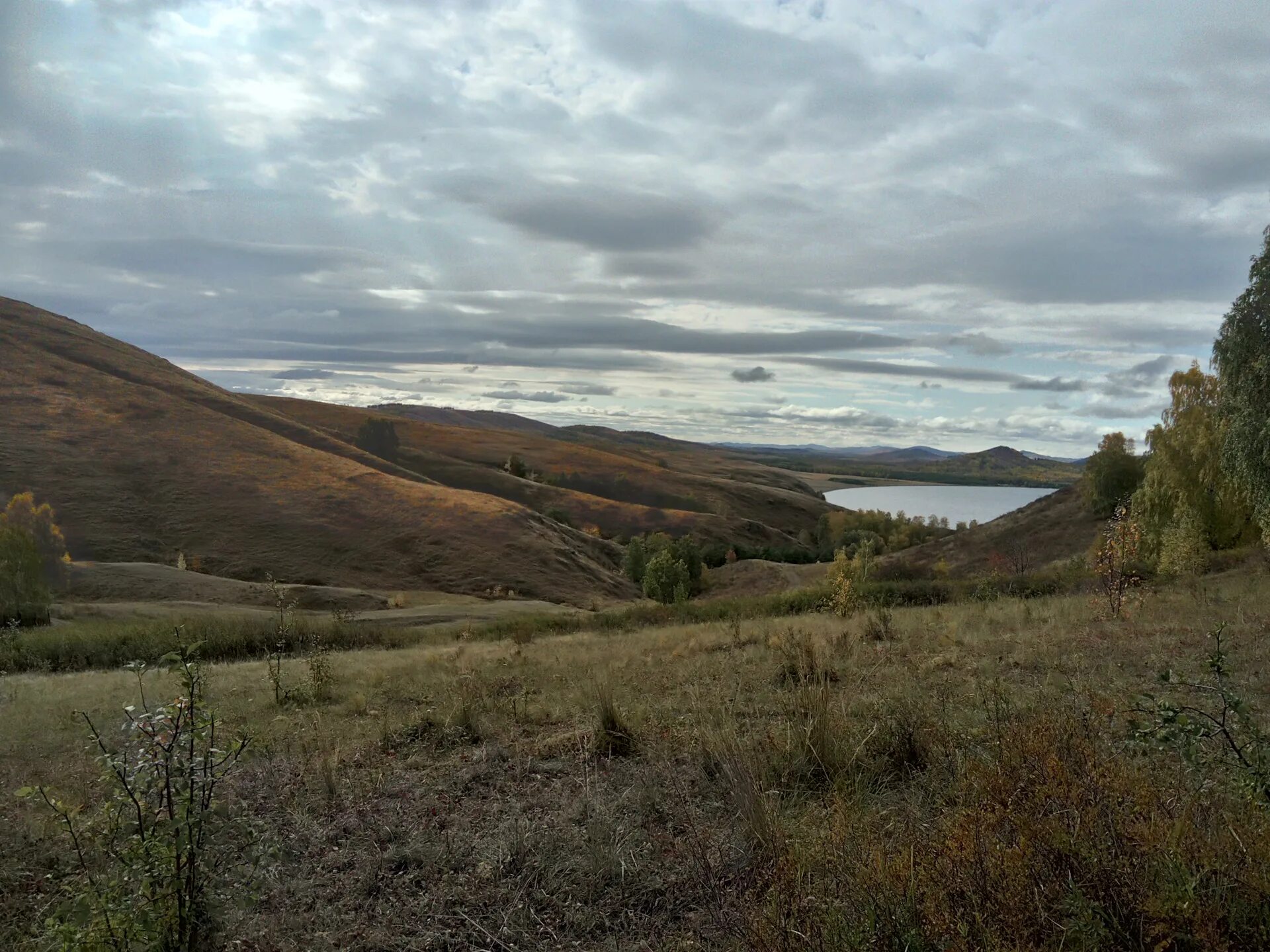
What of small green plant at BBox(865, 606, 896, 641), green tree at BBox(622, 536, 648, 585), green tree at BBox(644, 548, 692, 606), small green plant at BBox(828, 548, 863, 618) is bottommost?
green tree at BBox(622, 536, 648, 585)

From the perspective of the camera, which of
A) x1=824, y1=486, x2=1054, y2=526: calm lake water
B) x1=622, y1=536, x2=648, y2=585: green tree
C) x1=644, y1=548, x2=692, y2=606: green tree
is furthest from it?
x1=824, y1=486, x2=1054, y2=526: calm lake water

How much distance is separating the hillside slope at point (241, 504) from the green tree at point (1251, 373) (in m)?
43.7

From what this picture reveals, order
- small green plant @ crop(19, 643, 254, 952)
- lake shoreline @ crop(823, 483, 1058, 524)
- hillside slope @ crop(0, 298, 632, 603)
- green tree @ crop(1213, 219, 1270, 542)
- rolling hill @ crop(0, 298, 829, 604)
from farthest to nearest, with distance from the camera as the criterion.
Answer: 1. lake shoreline @ crop(823, 483, 1058, 524)
2. rolling hill @ crop(0, 298, 829, 604)
3. hillside slope @ crop(0, 298, 632, 603)
4. green tree @ crop(1213, 219, 1270, 542)
5. small green plant @ crop(19, 643, 254, 952)

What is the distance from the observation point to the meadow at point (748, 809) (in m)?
2.90

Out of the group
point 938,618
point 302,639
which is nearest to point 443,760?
point 938,618

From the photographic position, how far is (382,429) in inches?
4739

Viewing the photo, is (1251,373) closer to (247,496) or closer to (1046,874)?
(1046,874)

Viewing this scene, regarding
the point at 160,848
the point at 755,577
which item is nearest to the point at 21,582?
the point at 160,848

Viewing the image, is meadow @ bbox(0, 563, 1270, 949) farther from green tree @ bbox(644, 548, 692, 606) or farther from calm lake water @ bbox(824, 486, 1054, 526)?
calm lake water @ bbox(824, 486, 1054, 526)

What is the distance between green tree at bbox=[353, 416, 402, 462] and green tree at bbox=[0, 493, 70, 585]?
58083mm

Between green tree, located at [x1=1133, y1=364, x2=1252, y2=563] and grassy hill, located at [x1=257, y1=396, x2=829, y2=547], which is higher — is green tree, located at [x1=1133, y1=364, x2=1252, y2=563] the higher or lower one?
the higher one

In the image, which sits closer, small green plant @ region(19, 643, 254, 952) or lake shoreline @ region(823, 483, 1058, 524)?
small green plant @ region(19, 643, 254, 952)

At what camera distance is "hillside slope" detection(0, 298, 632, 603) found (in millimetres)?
56500

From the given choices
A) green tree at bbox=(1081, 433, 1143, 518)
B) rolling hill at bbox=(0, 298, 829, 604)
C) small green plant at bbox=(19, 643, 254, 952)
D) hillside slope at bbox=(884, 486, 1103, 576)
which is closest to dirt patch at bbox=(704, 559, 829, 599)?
hillside slope at bbox=(884, 486, 1103, 576)
